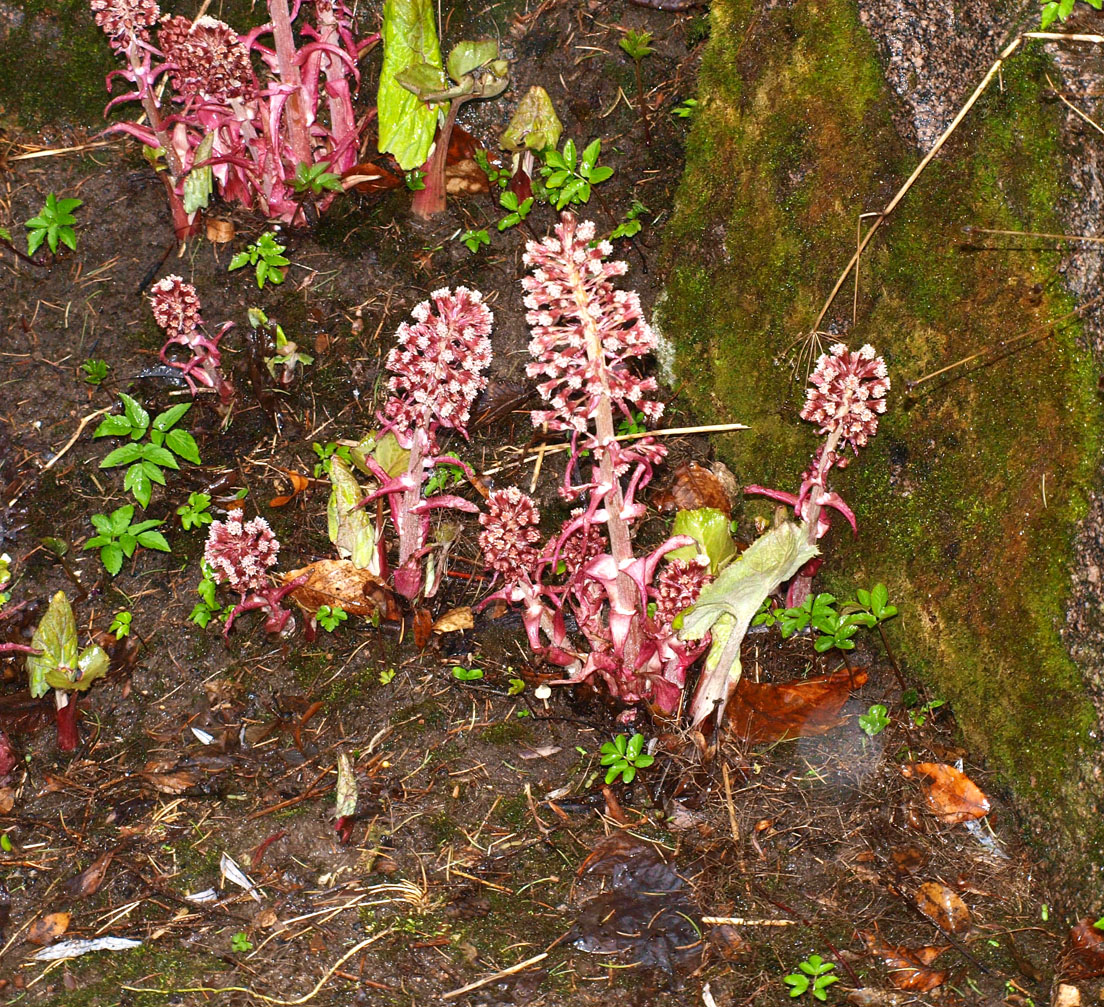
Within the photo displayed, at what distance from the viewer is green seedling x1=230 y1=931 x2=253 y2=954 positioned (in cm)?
245

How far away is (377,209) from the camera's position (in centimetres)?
405

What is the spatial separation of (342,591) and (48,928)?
47.4 inches

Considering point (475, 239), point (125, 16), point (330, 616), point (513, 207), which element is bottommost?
Result: point (330, 616)

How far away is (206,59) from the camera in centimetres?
359

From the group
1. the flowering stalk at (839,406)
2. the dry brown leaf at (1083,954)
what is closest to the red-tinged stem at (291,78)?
the flowering stalk at (839,406)

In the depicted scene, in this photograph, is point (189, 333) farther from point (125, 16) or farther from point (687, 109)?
point (687, 109)

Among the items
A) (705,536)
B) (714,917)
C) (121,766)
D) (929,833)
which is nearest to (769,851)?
(714,917)

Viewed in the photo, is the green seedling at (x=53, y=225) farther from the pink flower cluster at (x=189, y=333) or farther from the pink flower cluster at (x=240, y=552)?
the pink flower cluster at (x=240, y=552)

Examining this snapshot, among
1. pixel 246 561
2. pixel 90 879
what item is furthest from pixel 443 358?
pixel 90 879

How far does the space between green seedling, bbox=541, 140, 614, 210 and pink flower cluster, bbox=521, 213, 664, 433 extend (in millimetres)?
1390

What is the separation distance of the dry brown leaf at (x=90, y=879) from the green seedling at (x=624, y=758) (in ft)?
4.52

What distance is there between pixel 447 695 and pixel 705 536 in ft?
3.02

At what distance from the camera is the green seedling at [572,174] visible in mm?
3771

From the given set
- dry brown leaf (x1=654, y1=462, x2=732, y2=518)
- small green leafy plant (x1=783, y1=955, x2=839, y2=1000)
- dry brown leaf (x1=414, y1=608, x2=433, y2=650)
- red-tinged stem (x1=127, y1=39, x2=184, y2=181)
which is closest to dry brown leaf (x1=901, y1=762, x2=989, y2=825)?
small green leafy plant (x1=783, y1=955, x2=839, y2=1000)
